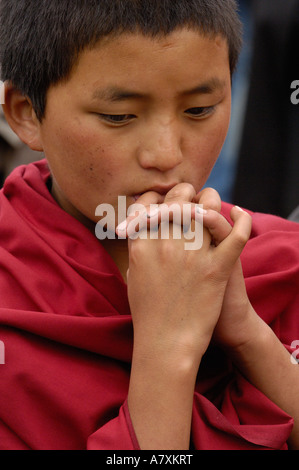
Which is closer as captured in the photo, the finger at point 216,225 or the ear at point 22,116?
the finger at point 216,225

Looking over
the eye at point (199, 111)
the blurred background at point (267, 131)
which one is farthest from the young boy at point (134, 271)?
the blurred background at point (267, 131)

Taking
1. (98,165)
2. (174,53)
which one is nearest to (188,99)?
(174,53)

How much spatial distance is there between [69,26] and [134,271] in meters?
0.45

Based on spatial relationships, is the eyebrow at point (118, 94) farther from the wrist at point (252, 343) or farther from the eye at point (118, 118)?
the wrist at point (252, 343)

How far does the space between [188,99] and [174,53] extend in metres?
0.09

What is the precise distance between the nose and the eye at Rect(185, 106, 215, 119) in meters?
0.06

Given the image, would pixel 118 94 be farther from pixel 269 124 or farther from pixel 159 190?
pixel 269 124

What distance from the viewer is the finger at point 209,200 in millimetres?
1286

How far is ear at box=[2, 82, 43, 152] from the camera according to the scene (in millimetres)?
1459

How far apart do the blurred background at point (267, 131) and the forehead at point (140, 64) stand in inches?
81.3

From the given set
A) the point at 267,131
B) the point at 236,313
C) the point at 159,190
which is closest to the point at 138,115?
the point at 159,190
